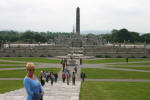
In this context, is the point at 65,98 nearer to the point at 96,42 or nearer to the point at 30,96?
the point at 30,96

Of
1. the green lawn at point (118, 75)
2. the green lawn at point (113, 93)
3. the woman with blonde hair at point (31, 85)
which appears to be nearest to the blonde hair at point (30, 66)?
the woman with blonde hair at point (31, 85)

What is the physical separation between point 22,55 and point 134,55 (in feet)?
108

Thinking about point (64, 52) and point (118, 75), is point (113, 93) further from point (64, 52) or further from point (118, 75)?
point (64, 52)

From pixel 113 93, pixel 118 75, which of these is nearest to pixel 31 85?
pixel 113 93

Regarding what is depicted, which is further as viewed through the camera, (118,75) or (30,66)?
(118,75)

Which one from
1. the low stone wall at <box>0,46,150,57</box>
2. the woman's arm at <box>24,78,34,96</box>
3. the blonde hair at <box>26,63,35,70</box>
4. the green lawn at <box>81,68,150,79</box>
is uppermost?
the blonde hair at <box>26,63,35,70</box>

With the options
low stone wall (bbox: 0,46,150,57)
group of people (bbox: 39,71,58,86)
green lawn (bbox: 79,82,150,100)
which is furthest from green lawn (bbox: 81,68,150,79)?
low stone wall (bbox: 0,46,150,57)

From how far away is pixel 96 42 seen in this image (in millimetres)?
110938

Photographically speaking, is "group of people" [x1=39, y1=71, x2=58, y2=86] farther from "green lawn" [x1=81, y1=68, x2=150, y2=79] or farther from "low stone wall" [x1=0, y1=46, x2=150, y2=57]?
"low stone wall" [x1=0, y1=46, x2=150, y2=57]

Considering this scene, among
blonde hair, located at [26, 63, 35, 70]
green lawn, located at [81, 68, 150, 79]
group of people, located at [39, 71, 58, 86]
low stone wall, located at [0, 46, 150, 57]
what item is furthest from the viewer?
low stone wall, located at [0, 46, 150, 57]

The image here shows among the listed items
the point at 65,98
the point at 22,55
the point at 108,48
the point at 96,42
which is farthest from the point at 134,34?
the point at 65,98

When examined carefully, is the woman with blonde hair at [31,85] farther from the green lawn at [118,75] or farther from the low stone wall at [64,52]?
the low stone wall at [64,52]

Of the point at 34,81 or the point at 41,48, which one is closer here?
the point at 34,81

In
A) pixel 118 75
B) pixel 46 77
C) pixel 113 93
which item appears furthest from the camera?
pixel 118 75
